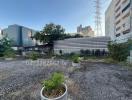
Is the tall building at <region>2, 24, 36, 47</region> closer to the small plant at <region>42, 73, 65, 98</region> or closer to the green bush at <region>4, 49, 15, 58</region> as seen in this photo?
the green bush at <region>4, 49, 15, 58</region>

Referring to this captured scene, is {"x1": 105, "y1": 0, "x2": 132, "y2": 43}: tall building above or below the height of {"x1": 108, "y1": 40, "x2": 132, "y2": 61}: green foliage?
above

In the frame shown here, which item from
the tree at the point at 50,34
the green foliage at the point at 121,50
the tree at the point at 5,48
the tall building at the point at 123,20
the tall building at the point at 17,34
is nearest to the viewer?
the green foliage at the point at 121,50

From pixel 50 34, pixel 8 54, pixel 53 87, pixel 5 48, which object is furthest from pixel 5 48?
pixel 53 87

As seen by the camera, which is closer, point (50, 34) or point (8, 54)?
point (8, 54)

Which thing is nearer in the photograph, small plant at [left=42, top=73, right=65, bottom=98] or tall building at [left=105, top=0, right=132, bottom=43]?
small plant at [left=42, top=73, right=65, bottom=98]

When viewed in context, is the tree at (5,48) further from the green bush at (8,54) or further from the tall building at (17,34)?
the tall building at (17,34)

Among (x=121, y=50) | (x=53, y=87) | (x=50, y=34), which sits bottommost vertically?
(x=53, y=87)

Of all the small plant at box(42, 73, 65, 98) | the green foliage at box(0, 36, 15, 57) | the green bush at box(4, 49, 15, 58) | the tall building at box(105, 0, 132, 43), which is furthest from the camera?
the green foliage at box(0, 36, 15, 57)

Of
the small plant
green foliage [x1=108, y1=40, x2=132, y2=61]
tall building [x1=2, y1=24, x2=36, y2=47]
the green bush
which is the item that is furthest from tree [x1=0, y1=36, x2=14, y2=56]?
the small plant

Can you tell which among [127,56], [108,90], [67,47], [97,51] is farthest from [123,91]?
[67,47]

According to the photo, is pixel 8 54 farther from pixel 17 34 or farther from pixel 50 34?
pixel 17 34

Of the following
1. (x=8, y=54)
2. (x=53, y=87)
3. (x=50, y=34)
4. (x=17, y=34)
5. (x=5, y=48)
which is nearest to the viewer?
(x=53, y=87)

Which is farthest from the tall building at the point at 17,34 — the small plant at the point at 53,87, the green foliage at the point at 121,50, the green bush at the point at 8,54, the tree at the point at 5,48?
the small plant at the point at 53,87

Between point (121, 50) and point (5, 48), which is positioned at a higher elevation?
point (5, 48)
